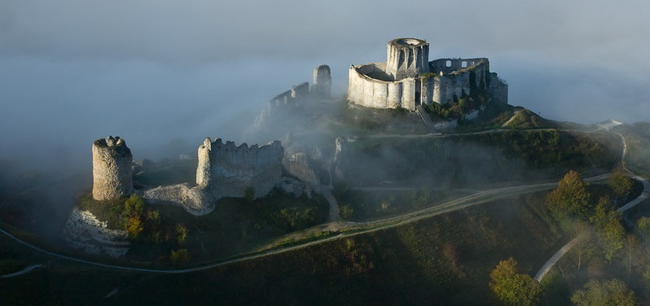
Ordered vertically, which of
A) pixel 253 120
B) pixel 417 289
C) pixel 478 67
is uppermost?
pixel 478 67

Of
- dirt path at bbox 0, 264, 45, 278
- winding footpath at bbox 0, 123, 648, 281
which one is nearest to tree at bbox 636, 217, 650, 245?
winding footpath at bbox 0, 123, 648, 281

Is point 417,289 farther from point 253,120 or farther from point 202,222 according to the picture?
→ point 253,120

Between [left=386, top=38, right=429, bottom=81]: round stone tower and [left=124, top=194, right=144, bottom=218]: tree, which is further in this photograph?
[left=386, top=38, right=429, bottom=81]: round stone tower

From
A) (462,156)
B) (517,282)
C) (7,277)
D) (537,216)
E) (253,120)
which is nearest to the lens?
(7,277)

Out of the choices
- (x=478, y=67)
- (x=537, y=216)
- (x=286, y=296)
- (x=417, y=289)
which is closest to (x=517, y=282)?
(x=417, y=289)

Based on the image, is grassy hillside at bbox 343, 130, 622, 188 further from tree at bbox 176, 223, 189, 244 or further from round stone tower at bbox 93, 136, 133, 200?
round stone tower at bbox 93, 136, 133, 200

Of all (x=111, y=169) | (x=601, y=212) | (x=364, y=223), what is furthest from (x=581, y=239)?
(x=111, y=169)
